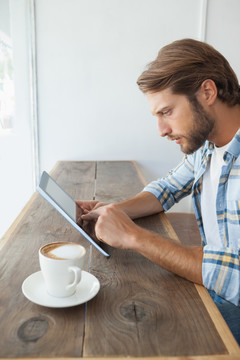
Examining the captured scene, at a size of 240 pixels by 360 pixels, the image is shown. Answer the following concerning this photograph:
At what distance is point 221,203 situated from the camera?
1.23 m

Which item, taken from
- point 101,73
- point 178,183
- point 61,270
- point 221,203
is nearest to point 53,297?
point 61,270

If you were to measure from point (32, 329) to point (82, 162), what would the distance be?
2.04 m

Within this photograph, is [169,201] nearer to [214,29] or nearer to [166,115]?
[166,115]

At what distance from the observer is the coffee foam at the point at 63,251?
31.0 inches

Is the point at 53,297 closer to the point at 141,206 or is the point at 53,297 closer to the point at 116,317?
the point at 116,317

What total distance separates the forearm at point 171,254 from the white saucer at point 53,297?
170 mm

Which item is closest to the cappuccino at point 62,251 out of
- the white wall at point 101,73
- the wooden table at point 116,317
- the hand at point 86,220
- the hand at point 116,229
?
the wooden table at point 116,317

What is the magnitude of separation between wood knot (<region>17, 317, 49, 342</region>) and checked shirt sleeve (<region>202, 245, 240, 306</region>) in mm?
375

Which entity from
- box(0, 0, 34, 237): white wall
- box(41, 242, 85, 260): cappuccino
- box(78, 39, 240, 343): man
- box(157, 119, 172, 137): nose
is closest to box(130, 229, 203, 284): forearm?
box(78, 39, 240, 343): man

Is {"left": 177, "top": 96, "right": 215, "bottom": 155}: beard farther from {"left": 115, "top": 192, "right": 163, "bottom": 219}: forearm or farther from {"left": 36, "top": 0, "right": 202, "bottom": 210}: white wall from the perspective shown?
{"left": 36, "top": 0, "right": 202, "bottom": 210}: white wall

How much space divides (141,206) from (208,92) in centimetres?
44

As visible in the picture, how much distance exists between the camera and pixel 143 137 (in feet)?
9.31

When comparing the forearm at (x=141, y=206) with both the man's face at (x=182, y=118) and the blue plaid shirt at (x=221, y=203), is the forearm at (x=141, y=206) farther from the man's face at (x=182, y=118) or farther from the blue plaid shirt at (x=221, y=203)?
the man's face at (x=182, y=118)

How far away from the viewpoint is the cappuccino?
2.57 ft
